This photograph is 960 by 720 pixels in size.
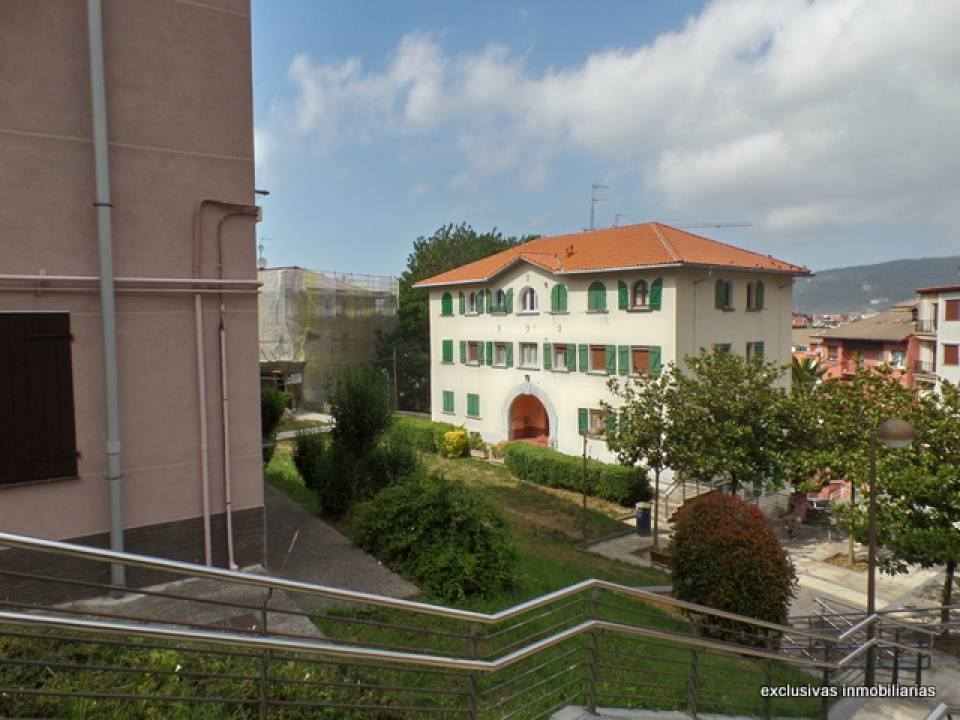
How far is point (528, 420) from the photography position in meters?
33.6

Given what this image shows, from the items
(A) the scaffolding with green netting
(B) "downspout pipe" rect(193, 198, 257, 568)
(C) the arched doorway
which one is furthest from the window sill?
(A) the scaffolding with green netting

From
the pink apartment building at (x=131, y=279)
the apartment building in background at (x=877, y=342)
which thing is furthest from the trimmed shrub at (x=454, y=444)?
the apartment building in background at (x=877, y=342)

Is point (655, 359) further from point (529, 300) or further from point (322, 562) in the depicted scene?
point (322, 562)

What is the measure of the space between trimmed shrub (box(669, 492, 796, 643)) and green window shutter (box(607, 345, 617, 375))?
16.2m

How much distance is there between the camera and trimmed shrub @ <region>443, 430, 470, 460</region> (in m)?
30.9

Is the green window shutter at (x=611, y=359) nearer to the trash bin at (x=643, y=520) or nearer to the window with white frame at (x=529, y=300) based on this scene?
the window with white frame at (x=529, y=300)

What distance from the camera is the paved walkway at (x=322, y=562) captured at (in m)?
8.27

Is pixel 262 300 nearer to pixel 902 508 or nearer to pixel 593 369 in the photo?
pixel 593 369

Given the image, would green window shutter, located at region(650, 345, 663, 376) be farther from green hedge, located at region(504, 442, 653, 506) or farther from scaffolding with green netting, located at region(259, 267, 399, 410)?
scaffolding with green netting, located at region(259, 267, 399, 410)

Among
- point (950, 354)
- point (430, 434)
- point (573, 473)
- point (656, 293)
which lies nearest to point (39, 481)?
point (573, 473)

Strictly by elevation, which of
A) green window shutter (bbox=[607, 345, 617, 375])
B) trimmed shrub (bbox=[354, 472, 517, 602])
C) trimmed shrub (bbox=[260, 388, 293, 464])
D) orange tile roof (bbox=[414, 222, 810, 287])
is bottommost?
trimmed shrub (bbox=[354, 472, 517, 602])

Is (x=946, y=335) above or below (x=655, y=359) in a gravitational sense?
above

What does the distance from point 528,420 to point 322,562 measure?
81.6 ft

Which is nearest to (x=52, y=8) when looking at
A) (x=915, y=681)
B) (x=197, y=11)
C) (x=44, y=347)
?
(x=197, y=11)
